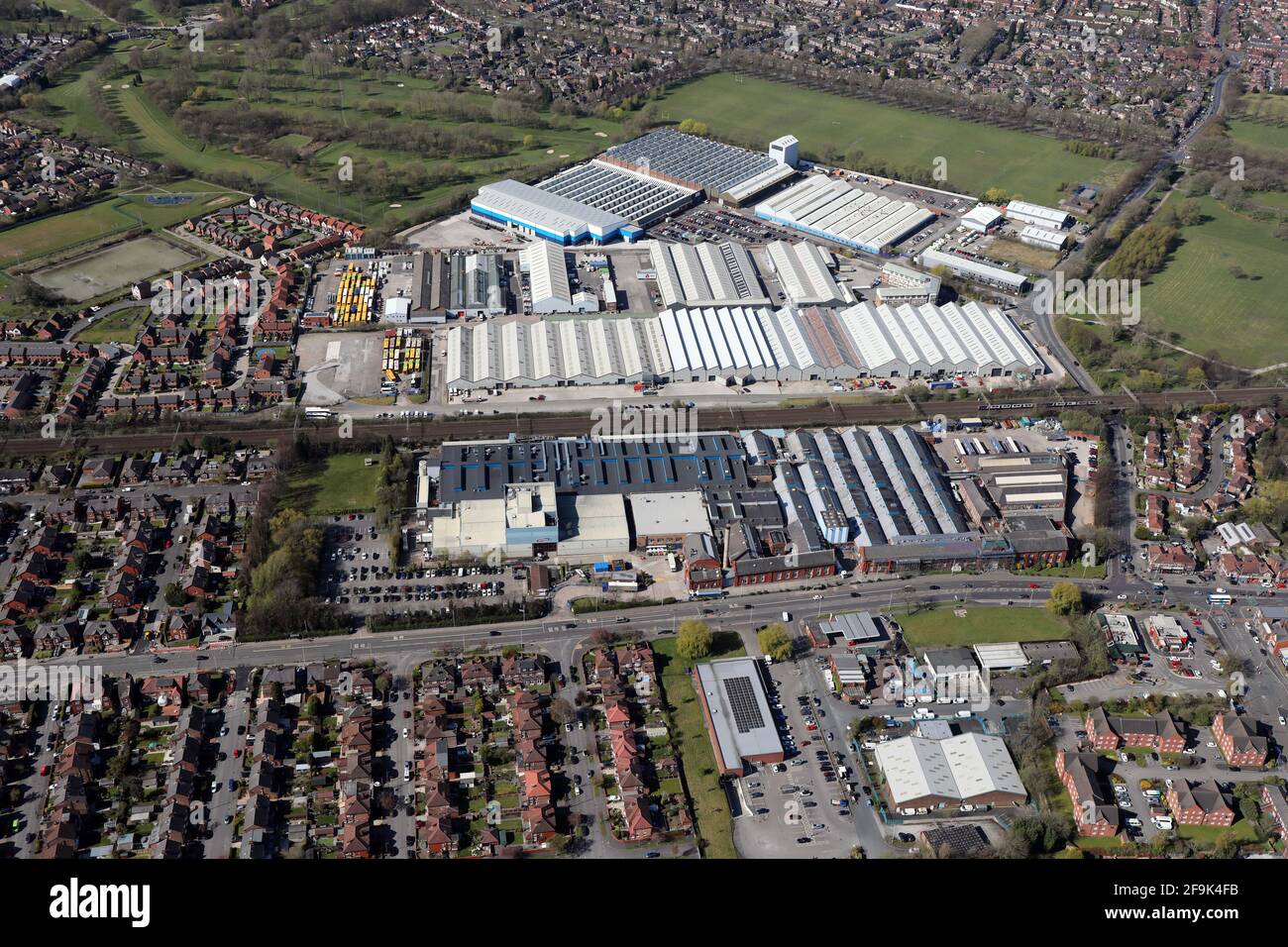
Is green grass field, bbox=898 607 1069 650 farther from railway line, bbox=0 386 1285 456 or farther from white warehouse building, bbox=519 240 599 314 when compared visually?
white warehouse building, bbox=519 240 599 314

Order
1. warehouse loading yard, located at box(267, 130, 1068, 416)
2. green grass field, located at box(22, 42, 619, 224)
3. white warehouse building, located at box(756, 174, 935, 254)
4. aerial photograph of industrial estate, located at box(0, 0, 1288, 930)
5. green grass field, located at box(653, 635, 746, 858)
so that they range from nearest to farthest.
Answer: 1. green grass field, located at box(653, 635, 746, 858)
2. aerial photograph of industrial estate, located at box(0, 0, 1288, 930)
3. warehouse loading yard, located at box(267, 130, 1068, 416)
4. white warehouse building, located at box(756, 174, 935, 254)
5. green grass field, located at box(22, 42, 619, 224)

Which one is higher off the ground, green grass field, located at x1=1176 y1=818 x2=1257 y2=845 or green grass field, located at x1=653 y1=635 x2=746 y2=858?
green grass field, located at x1=1176 y1=818 x2=1257 y2=845

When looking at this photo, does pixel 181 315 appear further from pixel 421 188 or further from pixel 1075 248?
pixel 1075 248

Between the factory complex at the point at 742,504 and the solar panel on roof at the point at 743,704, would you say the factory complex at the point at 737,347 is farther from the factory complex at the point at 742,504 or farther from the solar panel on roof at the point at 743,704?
the solar panel on roof at the point at 743,704

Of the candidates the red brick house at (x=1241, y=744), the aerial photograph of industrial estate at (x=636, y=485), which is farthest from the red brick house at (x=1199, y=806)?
the red brick house at (x=1241, y=744)

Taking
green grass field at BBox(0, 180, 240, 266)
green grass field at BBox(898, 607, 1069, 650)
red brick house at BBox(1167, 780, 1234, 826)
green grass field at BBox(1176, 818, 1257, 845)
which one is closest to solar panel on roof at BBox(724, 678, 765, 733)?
green grass field at BBox(898, 607, 1069, 650)
